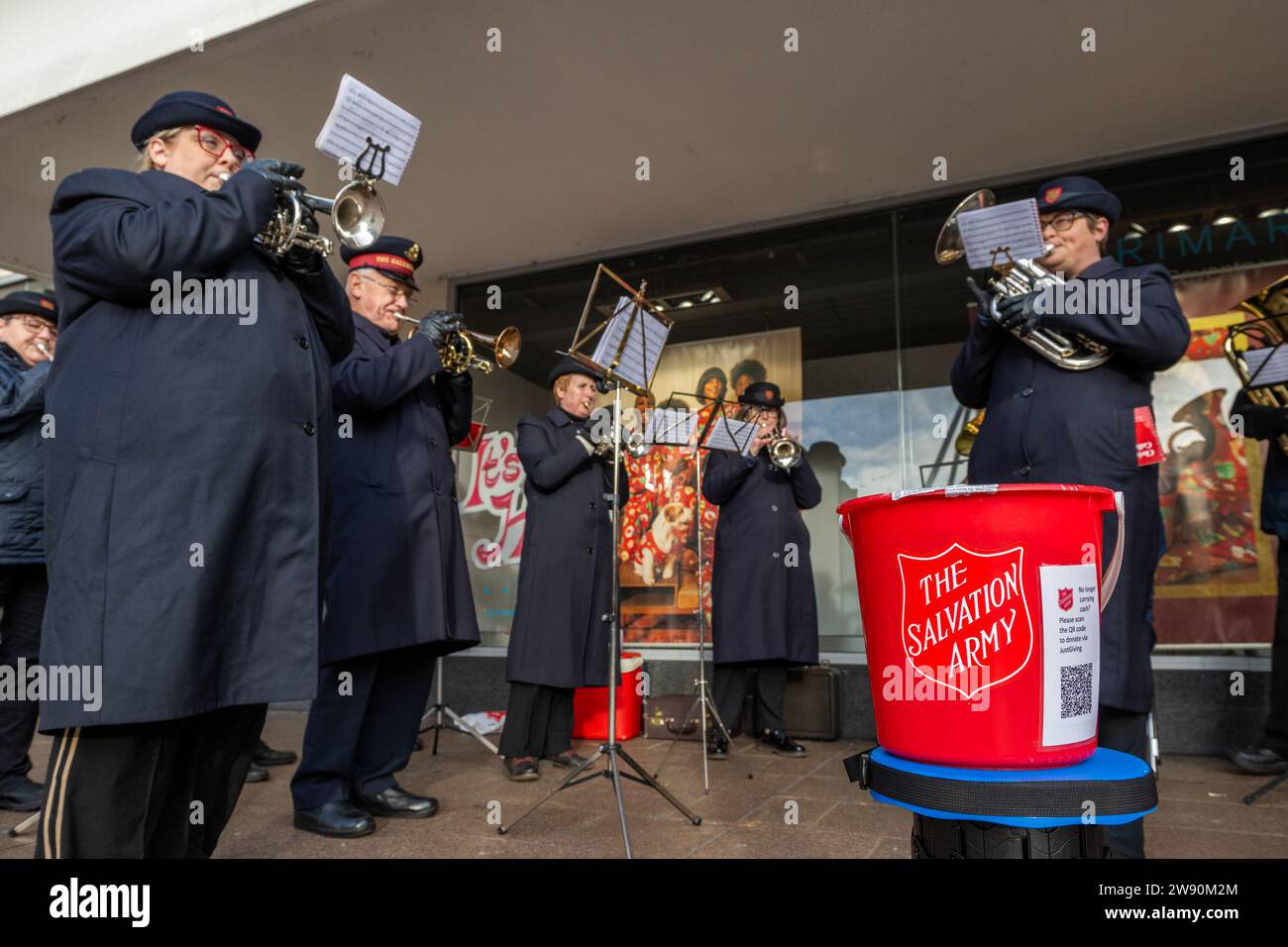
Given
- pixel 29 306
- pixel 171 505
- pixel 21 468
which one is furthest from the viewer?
pixel 29 306

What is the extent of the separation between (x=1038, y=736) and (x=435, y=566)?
2.44 m

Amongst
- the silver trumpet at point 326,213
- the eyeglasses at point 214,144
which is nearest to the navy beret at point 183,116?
the eyeglasses at point 214,144

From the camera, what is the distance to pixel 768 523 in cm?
514

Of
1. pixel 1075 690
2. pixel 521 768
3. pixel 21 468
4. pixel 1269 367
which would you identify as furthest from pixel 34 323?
pixel 1269 367

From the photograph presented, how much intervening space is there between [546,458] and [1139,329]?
2766 millimetres

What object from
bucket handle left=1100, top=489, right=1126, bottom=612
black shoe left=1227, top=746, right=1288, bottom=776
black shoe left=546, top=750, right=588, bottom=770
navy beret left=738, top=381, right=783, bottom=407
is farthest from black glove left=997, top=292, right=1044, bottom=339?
black shoe left=1227, top=746, right=1288, bottom=776

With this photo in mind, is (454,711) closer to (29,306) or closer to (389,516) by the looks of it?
(389,516)

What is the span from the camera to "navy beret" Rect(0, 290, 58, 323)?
4.03 meters

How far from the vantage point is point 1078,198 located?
2648 millimetres

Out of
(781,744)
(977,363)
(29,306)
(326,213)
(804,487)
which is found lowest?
(781,744)

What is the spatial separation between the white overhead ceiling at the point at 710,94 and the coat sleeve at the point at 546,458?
2.04m

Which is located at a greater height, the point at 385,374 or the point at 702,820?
the point at 385,374

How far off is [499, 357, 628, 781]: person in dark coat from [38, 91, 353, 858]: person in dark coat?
2208 mm
